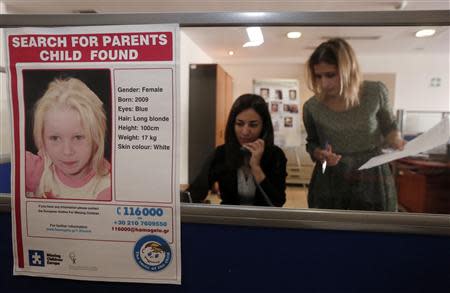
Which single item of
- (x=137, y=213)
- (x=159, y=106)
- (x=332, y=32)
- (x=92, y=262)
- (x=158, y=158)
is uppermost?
(x=332, y=32)

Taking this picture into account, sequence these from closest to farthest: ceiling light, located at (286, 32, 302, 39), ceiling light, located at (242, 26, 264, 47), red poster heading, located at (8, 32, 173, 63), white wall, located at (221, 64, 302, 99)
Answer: red poster heading, located at (8, 32, 173, 63), ceiling light, located at (242, 26, 264, 47), ceiling light, located at (286, 32, 302, 39), white wall, located at (221, 64, 302, 99)

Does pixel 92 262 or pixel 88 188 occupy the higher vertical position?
pixel 88 188

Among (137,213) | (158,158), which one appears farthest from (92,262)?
(158,158)

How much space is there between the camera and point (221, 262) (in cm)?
81

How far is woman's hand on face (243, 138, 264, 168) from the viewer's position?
1002mm

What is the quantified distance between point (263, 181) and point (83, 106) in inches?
22.4

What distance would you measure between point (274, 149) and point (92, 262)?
637mm

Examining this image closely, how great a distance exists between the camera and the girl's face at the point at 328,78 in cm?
97

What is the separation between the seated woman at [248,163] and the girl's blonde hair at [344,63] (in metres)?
0.25

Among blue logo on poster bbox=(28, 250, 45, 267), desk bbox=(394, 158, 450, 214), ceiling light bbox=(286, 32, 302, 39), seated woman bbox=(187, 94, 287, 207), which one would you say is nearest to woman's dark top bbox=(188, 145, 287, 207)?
seated woman bbox=(187, 94, 287, 207)

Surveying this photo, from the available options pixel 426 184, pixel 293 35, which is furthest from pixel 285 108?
pixel 426 184

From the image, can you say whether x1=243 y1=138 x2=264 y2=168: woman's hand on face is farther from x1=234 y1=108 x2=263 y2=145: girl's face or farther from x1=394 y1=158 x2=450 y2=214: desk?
x1=394 y1=158 x2=450 y2=214: desk

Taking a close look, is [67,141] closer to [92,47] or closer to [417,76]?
[92,47]

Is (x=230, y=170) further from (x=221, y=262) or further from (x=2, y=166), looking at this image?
(x=2, y=166)
